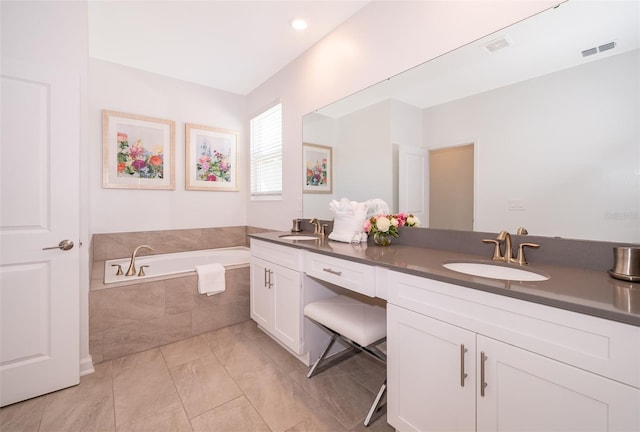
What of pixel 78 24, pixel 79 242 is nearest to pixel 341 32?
pixel 78 24

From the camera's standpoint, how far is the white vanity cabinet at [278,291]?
73.5 inches

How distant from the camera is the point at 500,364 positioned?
3.00ft

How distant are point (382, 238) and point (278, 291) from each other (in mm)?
866

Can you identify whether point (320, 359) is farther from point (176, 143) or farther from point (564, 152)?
point (176, 143)

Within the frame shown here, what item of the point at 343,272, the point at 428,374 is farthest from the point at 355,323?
the point at 428,374

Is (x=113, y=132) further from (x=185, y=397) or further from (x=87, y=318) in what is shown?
(x=185, y=397)

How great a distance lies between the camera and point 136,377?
1817 millimetres

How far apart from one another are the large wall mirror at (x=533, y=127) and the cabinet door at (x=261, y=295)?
1.14 metres

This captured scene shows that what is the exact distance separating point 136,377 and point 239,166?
2502mm

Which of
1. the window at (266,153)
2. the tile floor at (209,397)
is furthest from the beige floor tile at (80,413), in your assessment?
the window at (266,153)

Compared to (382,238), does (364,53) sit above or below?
above

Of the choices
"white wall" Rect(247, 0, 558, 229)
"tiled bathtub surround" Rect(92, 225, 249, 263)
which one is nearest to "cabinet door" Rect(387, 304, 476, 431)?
"white wall" Rect(247, 0, 558, 229)

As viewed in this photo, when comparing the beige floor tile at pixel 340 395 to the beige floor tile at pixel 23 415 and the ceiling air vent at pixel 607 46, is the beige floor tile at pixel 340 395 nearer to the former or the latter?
the beige floor tile at pixel 23 415

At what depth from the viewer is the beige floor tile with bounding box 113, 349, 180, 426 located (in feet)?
4.99
